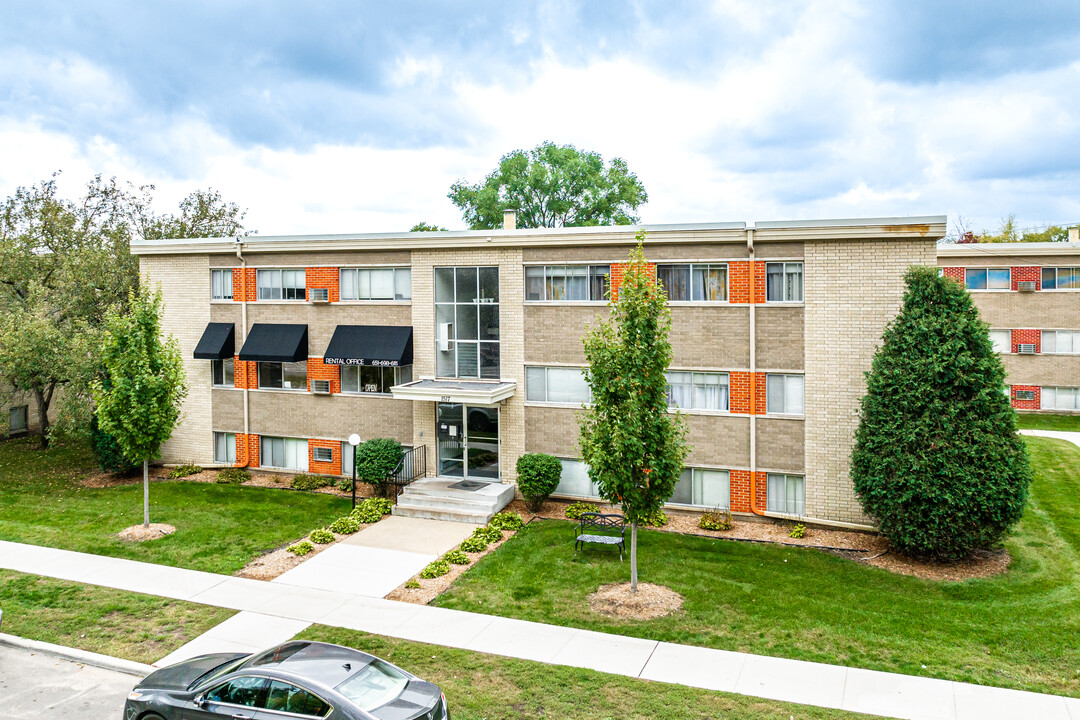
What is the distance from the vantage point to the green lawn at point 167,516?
16.6 m

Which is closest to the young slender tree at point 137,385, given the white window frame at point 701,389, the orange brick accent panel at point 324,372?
the orange brick accent panel at point 324,372

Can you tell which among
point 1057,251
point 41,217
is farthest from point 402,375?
point 1057,251

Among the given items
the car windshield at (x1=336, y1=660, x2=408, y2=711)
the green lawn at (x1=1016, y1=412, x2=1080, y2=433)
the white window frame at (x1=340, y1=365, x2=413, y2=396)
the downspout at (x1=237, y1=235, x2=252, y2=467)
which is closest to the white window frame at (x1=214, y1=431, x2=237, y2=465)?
the downspout at (x1=237, y1=235, x2=252, y2=467)

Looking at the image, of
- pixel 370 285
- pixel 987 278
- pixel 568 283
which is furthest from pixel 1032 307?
pixel 370 285

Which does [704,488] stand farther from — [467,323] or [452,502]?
[467,323]

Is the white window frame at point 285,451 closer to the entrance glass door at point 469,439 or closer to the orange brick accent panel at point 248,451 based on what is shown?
the orange brick accent panel at point 248,451

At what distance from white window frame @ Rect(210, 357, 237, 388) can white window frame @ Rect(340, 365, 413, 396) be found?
14.1 ft

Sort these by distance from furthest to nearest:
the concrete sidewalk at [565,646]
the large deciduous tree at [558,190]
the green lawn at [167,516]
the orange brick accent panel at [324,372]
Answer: the large deciduous tree at [558,190] < the orange brick accent panel at [324,372] < the green lawn at [167,516] < the concrete sidewalk at [565,646]

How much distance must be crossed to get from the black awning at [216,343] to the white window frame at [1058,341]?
3280 centimetres

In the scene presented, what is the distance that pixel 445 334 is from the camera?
21203 mm

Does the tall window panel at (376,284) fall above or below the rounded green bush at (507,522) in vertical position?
above

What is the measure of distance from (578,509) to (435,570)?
198 inches

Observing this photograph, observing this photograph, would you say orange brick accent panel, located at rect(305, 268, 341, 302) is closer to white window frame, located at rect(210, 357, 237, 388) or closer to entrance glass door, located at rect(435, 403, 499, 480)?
white window frame, located at rect(210, 357, 237, 388)

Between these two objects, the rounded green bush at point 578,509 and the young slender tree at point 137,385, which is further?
the rounded green bush at point 578,509
